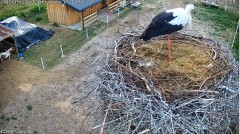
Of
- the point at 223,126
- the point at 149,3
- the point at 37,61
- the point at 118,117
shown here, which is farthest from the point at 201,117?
the point at 149,3

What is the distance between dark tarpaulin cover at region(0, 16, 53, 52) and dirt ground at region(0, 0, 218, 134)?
119 centimetres

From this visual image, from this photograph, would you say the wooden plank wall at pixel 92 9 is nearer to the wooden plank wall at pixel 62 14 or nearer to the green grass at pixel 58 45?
the wooden plank wall at pixel 62 14

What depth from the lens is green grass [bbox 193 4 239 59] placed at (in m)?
15.2

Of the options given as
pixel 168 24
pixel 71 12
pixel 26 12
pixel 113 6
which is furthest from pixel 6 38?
pixel 168 24

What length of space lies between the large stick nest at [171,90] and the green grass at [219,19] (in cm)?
495

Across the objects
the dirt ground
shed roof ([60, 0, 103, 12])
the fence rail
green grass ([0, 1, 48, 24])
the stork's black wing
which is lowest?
the dirt ground

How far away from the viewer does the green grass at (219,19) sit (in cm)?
1518

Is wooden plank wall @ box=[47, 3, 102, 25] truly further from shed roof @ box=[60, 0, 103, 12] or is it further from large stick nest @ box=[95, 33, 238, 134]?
large stick nest @ box=[95, 33, 238, 134]

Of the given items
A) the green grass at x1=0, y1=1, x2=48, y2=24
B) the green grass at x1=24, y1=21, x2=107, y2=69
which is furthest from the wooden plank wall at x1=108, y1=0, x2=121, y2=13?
the green grass at x1=0, y1=1, x2=48, y2=24

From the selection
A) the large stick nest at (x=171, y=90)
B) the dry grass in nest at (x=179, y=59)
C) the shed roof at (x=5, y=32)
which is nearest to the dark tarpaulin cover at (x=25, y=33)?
the shed roof at (x=5, y=32)

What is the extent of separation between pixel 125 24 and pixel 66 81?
17.0ft

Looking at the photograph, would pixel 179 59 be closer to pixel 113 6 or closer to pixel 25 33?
pixel 25 33

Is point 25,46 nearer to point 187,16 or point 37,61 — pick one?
point 37,61

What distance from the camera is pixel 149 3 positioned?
18.6 meters
